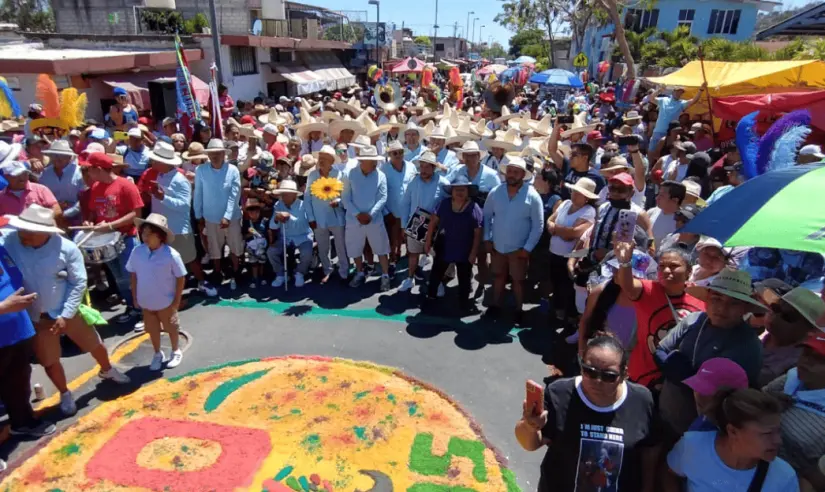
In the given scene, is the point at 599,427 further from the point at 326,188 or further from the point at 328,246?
the point at 328,246

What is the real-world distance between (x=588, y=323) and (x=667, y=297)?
1.95ft

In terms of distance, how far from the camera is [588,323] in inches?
148

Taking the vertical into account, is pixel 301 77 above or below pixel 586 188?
above

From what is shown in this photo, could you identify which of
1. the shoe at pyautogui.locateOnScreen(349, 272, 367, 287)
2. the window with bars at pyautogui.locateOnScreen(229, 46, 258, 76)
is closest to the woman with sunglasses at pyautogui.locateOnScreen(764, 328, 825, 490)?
the shoe at pyautogui.locateOnScreen(349, 272, 367, 287)

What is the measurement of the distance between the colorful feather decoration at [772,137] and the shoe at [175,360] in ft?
19.6

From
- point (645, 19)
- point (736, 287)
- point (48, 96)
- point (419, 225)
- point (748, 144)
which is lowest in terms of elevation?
point (419, 225)

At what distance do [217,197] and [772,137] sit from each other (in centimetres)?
631

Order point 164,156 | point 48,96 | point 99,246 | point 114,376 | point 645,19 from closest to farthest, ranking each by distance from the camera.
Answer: point 114,376 → point 99,246 → point 164,156 → point 48,96 → point 645,19

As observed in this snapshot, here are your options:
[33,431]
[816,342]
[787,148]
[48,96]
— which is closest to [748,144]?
[787,148]

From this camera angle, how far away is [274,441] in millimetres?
4047

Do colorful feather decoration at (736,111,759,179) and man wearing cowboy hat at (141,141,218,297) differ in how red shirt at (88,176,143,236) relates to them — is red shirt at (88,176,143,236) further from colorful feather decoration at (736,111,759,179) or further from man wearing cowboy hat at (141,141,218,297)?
colorful feather decoration at (736,111,759,179)

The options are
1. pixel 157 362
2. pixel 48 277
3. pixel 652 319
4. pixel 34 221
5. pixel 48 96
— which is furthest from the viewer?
pixel 48 96

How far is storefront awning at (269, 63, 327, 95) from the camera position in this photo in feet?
80.9

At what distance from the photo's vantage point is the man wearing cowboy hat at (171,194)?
20.3ft
